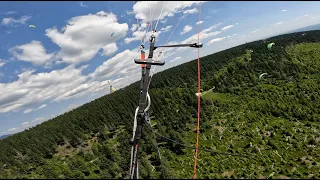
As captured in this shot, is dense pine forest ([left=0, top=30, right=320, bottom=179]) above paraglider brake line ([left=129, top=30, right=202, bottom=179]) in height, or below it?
below

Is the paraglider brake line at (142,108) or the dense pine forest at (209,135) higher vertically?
the paraglider brake line at (142,108)

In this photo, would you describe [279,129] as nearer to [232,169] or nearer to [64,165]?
[232,169]

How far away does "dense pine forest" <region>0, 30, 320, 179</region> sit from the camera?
54.2 metres

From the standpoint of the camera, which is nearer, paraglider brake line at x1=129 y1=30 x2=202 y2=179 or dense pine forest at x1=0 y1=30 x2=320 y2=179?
paraglider brake line at x1=129 y1=30 x2=202 y2=179

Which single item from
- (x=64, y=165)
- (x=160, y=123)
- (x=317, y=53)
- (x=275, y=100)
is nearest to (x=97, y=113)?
(x=160, y=123)

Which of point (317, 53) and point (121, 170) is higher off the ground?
point (317, 53)

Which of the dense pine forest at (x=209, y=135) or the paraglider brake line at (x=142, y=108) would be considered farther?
the dense pine forest at (x=209, y=135)

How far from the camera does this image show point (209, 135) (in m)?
77.1

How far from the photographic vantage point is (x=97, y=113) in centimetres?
11000

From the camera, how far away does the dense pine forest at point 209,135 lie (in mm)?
54250

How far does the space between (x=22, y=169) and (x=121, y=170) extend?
53.3ft

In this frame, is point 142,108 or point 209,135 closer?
point 142,108

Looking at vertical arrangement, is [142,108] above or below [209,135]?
above

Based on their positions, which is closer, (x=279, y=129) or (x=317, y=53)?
(x=279, y=129)
